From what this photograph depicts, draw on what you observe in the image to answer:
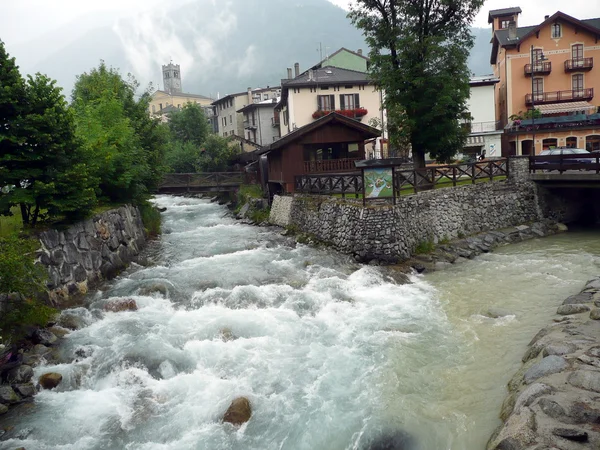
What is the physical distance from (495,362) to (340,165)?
2059cm

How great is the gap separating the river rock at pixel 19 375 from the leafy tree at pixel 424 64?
20133 millimetres

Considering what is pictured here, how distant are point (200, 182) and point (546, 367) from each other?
3293 centimetres

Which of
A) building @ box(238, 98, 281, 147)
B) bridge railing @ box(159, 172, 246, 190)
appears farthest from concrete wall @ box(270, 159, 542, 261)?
building @ box(238, 98, 281, 147)

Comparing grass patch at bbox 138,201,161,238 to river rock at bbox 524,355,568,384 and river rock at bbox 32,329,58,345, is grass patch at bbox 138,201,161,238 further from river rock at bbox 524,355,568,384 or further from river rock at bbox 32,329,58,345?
river rock at bbox 524,355,568,384

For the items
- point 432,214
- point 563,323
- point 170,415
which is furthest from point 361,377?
point 432,214

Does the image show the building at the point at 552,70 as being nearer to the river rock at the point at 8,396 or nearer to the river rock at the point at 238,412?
the river rock at the point at 238,412

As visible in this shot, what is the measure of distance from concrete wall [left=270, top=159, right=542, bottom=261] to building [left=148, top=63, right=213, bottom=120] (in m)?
73.8

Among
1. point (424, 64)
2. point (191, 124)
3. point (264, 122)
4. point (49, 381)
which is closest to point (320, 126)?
point (424, 64)

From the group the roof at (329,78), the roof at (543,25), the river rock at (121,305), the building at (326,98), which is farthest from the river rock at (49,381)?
the roof at (543,25)

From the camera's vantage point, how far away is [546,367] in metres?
8.92

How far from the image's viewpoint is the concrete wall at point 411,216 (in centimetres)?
1883

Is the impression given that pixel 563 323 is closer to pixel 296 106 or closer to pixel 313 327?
pixel 313 327

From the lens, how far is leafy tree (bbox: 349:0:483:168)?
24.0m

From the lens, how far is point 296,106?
4469 cm
